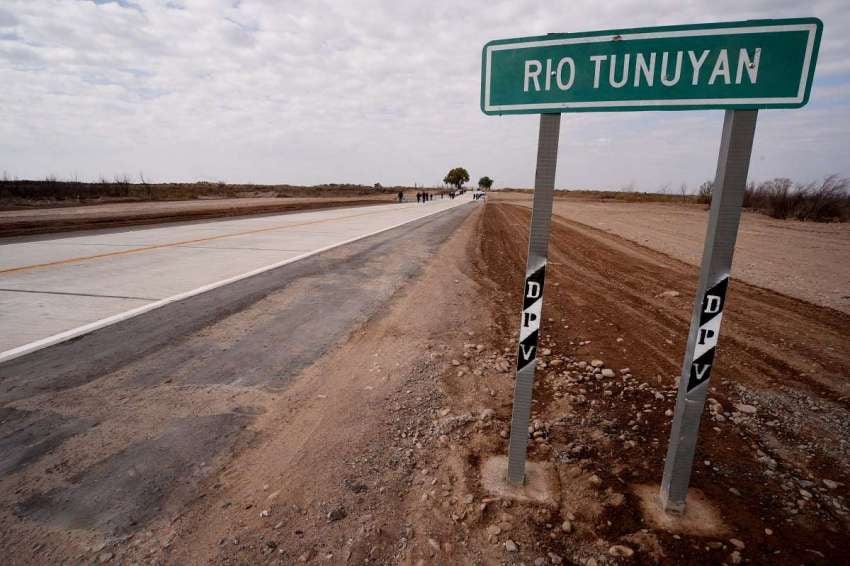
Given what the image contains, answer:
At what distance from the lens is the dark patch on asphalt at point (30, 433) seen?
287 cm

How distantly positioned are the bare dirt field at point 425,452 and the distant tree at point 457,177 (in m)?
166

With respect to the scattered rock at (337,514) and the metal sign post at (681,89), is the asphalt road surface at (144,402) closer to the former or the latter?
the scattered rock at (337,514)

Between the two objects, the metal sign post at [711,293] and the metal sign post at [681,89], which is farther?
the metal sign post at [711,293]

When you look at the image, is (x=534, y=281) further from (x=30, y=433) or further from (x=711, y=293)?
(x=30, y=433)

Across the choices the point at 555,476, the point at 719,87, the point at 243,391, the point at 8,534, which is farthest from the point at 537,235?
the point at 8,534

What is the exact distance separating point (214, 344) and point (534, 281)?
3.93m

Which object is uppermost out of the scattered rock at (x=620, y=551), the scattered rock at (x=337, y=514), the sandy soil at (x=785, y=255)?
the sandy soil at (x=785, y=255)

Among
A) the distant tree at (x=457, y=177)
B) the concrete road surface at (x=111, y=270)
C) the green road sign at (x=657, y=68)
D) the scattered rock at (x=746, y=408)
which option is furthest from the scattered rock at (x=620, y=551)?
the distant tree at (x=457, y=177)

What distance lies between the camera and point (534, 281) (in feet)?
8.27

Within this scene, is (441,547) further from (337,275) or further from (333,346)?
(337,275)

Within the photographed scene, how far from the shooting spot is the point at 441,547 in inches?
89.7

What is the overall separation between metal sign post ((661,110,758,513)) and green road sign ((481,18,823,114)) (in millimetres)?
154

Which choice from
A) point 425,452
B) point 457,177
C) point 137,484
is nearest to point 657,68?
point 425,452

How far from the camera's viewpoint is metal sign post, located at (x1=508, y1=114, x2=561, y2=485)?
2375mm
